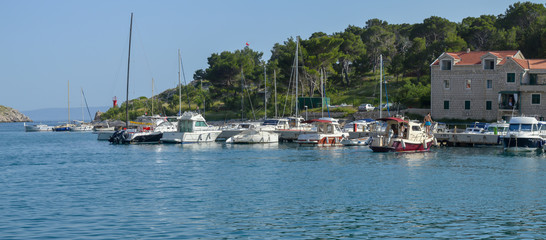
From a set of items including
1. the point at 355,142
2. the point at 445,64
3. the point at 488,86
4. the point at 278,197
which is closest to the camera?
the point at 278,197

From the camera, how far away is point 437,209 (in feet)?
89.8

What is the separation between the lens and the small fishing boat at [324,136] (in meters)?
64.4

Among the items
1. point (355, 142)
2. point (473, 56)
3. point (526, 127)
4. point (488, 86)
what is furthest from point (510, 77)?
point (355, 142)

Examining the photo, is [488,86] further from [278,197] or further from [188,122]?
[278,197]

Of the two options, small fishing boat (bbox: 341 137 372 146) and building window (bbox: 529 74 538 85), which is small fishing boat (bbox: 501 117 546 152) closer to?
small fishing boat (bbox: 341 137 372 146)

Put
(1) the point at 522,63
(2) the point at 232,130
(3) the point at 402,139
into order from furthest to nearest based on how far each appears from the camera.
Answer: (2) the point at 232,130, (1) the point at 522,63, (3) the point at 402,139

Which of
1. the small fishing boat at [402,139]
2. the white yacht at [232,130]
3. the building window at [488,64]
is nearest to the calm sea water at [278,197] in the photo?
the small fishing boat at [402,139]

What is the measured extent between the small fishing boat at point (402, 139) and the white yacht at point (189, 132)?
2426cm

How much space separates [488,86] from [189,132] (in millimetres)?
36970

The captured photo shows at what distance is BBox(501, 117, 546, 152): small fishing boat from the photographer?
54.6 metres

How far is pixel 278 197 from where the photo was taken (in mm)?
31078

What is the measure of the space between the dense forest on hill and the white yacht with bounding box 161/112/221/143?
56.1 feet

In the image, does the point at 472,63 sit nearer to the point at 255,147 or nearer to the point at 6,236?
the point at 255,147

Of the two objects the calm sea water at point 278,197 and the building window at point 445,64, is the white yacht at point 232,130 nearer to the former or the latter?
the calm sea water at point 278,197
